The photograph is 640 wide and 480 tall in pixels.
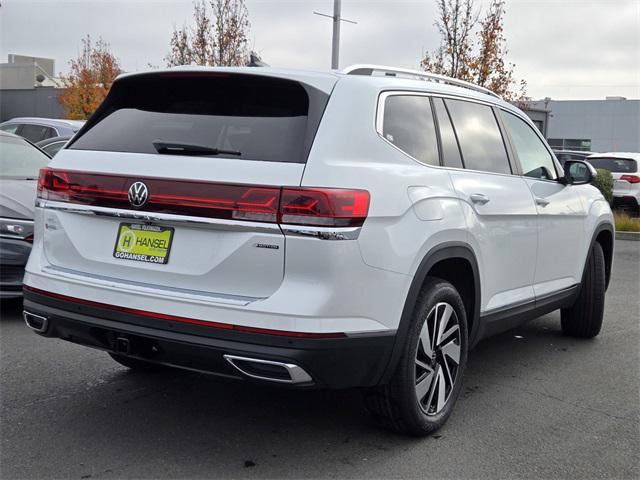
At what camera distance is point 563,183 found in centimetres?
579

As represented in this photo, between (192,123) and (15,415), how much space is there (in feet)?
6.18

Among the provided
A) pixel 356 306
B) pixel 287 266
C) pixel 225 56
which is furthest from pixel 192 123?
pixel 225 56

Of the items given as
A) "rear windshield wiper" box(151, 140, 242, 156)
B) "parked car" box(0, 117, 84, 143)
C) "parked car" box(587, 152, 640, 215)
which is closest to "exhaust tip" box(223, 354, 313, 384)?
"rear windshield wiper" box(151, 140, 242, 156)

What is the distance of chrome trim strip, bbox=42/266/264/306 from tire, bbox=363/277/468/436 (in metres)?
0.88

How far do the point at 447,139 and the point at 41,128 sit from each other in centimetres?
1192

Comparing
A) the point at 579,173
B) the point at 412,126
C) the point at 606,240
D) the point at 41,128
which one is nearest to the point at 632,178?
the point at 606,240

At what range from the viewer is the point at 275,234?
3375 millimetres

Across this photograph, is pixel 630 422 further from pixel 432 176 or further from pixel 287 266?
pixel 287 266

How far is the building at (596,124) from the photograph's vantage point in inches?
2148

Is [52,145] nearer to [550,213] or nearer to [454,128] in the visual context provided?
[550,213]

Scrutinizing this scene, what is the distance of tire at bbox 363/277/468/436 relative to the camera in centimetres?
383

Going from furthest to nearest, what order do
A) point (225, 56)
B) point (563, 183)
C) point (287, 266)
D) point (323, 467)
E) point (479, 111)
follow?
point (225, 56) < point (563, 183) < point (479, 111) < point (323, 467) < point (287, 266)

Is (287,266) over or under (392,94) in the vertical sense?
under

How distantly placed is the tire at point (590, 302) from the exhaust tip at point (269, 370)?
3.58 meters
